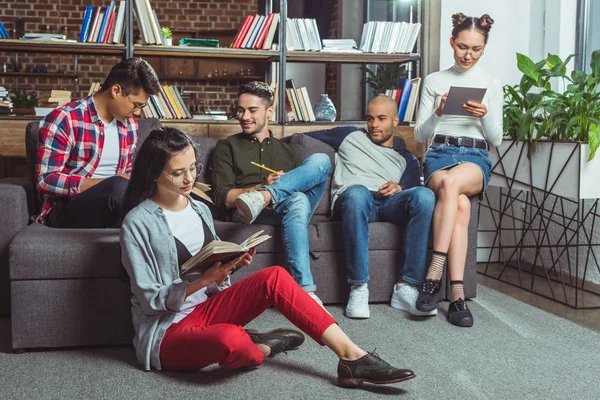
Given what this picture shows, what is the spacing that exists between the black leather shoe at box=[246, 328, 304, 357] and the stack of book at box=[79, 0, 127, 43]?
6.91ft

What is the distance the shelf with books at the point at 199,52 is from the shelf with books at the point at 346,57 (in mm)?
132

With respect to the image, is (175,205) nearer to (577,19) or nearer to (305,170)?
(305,170)

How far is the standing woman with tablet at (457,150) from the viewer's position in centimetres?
301

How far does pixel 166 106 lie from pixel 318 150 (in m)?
0.96

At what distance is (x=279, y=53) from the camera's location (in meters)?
4.04

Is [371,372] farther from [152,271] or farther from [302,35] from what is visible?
[302,35]

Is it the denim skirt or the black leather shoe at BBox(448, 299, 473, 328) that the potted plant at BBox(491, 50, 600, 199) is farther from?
the black leather shoe at BBox(448, 299, 473, 328)

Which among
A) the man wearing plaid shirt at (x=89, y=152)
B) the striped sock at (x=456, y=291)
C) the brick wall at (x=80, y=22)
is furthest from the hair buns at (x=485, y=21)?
the brick wall at (x=80, y=22)

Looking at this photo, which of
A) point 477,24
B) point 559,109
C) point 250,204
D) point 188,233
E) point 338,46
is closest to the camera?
point 188,233

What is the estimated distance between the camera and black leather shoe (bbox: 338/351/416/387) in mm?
2062

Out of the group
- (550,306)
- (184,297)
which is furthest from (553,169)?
(184,297)

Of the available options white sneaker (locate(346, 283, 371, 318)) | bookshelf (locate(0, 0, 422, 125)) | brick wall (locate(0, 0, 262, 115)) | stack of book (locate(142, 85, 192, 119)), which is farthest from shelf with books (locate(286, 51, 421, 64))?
brick wall (locate(0, 0, 262, 115))

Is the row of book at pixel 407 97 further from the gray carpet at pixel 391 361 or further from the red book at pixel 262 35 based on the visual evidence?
the gray carpet at pixel 391 361

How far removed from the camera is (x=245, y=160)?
10.7 feet
